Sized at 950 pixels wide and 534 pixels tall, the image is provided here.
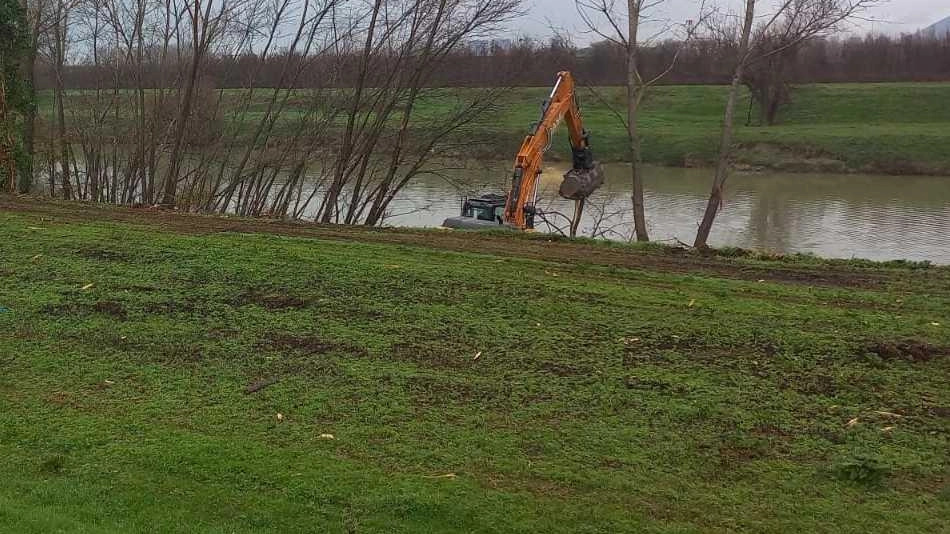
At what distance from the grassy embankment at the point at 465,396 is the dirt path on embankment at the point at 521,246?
10 cm

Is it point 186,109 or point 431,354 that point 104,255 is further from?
point 186,109

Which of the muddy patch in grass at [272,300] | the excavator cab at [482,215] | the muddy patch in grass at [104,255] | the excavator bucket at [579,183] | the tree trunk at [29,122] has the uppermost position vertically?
the tree trunk at [29,122]

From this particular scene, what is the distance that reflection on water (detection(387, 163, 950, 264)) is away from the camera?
55.4ft

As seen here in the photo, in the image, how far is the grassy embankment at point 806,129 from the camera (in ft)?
107

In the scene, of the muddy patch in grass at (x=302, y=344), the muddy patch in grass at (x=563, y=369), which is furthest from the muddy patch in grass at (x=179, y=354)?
the muddy patch in grass at (x=563, y=369)

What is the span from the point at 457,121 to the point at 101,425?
12775 millimetres

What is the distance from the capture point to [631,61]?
14156 millimetres

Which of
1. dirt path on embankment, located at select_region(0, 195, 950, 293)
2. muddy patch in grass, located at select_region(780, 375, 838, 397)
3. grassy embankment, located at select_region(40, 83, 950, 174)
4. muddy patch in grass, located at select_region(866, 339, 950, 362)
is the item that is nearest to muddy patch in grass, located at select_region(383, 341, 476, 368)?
muddy patch in grass, located at select_region(780, 375, 838, 397)

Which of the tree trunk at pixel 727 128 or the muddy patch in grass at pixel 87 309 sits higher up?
the tree trunk at pixel 727 128

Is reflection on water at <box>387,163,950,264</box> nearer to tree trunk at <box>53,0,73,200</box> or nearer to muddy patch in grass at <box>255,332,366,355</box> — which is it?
tree trunk at <box>53,0,73,200</box>

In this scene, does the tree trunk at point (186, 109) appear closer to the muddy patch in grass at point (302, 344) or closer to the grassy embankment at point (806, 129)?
the grassy embankment at point (806, 129)

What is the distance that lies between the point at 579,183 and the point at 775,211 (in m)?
10.5

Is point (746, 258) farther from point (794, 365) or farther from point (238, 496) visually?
point (238, 496)

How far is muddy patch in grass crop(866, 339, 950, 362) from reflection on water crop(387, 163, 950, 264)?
33.5 ft
